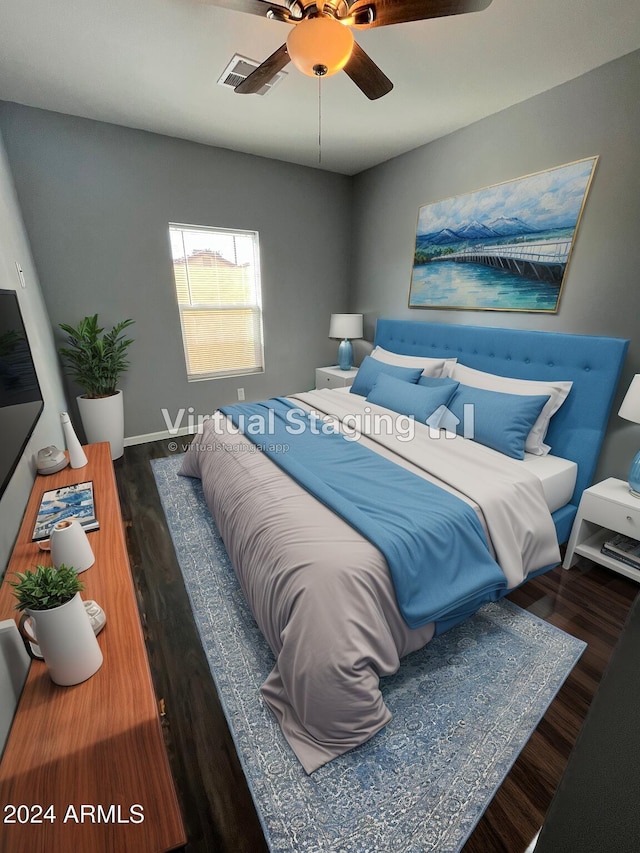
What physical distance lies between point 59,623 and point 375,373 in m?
2.70

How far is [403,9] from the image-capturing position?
1.38 metres

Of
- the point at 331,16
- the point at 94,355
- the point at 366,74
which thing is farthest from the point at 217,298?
the point at 331,16

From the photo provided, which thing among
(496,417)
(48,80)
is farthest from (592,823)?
(48,80)

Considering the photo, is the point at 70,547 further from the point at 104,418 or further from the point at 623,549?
the point at 623,549

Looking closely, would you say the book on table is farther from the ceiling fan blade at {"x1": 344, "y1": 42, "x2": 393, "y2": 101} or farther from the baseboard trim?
the baseboard trim

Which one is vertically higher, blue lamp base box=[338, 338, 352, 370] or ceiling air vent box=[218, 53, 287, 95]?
ceiling air vent box=[218, 53, 287, 95]

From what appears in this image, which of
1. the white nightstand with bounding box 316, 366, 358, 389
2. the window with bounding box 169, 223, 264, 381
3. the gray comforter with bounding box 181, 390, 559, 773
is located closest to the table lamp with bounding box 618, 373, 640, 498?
the gray comforter with bounding box 181, 390, 559, 773

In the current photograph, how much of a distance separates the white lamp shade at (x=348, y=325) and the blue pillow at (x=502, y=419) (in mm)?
1979

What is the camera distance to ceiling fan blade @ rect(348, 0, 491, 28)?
1.34 m

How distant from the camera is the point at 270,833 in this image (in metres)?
1.04

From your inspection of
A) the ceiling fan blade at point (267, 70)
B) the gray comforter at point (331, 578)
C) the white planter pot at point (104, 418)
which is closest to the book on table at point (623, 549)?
the gray comforter at point (331, 578)

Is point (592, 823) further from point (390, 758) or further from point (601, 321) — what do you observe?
Result: point (601, 321)

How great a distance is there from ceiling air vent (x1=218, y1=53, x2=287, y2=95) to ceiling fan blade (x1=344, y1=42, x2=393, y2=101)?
2.20 feet

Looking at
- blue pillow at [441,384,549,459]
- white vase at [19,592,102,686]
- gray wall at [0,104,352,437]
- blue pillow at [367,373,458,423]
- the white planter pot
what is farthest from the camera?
the white planter pot
